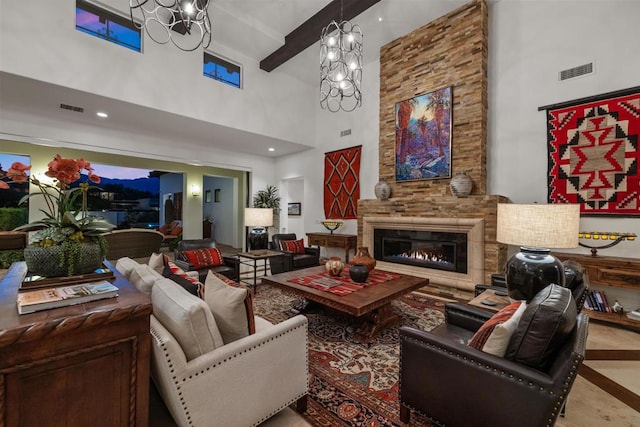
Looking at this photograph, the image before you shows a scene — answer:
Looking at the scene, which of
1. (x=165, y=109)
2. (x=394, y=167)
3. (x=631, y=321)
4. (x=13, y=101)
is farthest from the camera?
(x=394, y=167)

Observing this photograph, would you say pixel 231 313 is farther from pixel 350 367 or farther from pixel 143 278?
pixel 350 367

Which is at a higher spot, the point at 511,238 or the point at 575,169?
the point at 575,169

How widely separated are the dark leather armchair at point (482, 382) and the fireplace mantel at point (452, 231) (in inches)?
113

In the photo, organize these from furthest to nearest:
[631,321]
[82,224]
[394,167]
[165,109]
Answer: [394,167] → [165,109] → [631,321] → [82,224]

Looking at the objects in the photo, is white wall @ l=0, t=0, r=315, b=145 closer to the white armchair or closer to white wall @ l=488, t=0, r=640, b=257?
white wall @ l=488, t=0, r=640, b=257

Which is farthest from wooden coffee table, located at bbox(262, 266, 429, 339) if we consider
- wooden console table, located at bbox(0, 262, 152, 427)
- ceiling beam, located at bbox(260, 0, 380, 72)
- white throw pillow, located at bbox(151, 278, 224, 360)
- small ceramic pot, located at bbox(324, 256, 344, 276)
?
ceiling beam, located at bbox(260, 0, 380, 72)

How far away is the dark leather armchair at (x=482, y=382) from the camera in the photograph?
1074 millimetres

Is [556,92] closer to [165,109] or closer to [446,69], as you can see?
[446,69]

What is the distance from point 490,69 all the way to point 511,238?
349 cm

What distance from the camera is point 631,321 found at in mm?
2793

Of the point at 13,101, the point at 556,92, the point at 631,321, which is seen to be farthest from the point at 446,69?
the point at 13,101

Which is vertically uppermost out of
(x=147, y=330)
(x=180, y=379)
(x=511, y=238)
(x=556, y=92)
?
(x=556, y=92)

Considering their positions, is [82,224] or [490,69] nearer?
[82,224]

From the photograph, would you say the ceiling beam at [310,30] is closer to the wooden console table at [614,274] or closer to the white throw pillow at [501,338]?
the wooden console table at [614,274]
